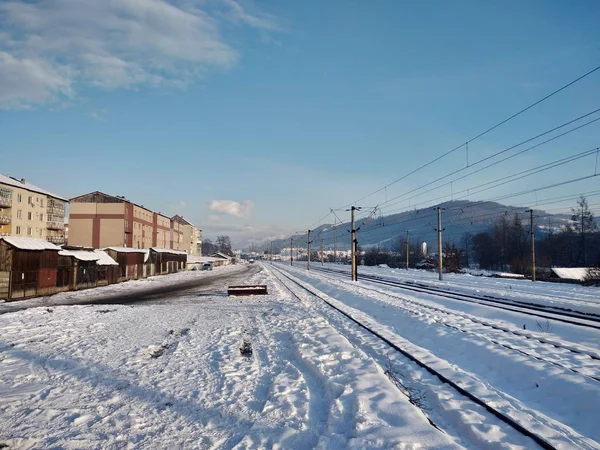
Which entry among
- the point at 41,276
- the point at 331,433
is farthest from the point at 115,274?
the point at 331,433

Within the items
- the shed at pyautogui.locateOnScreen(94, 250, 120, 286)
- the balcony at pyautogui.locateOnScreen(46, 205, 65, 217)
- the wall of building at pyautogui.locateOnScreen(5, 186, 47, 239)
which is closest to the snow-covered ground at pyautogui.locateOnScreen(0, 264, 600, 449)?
the shed at pyautogui.locateOnScreen(94, 250, 120, 286)

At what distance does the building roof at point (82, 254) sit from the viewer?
35812mm

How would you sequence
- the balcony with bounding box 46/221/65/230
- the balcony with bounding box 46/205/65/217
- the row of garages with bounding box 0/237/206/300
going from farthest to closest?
the balcony with bounding box 46/205/65/217 → the balcony with bounding box 46/221/65/230 → the row of garages with bounding box 0/237/206/300

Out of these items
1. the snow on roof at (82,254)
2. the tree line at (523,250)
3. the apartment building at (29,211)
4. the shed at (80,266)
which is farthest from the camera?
the tree line at (523,250)

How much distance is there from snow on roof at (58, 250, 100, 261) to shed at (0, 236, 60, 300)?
171 cm

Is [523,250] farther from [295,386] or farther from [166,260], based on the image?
[295,386]

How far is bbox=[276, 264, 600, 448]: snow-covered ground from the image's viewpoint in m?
6.66

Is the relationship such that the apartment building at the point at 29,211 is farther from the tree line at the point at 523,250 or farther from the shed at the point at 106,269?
the tree line at the point at 523,250

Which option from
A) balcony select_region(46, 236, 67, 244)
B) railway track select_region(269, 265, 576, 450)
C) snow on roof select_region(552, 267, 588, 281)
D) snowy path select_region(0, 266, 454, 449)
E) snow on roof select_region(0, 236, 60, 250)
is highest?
balcony select_region(46, 236, 67, 244)

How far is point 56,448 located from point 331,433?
395 centimetres

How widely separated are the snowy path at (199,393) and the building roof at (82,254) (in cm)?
2348

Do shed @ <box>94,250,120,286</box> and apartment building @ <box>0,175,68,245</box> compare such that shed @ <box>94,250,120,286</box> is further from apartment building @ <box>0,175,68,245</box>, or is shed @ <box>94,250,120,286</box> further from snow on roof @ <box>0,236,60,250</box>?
apartment building @ <box>0,175,68,245</box>

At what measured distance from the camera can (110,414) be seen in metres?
6.85

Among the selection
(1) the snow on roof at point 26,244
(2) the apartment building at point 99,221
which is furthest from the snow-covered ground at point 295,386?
(2) the apartment building at point 99,221
